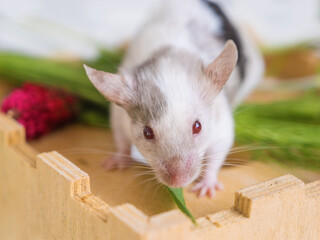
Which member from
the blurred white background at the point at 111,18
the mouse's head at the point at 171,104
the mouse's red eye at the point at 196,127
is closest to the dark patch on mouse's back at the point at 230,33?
the mouse's head at the point at 171,104

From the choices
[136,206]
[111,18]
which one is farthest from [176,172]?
[111,18]

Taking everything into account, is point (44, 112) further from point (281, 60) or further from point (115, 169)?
point (281, 60)

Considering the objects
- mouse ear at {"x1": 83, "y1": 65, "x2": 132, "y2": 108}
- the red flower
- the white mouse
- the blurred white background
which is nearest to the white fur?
the white mouse

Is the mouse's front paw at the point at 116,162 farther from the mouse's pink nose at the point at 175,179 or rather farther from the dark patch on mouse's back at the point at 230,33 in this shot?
the dark patch on mouse's back at the point at 230,33

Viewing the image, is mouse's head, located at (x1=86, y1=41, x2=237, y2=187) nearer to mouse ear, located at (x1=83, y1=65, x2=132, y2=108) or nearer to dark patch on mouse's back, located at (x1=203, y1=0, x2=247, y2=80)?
mouse ear, located at (x1=83, y1=65, x2=132, y2=108)

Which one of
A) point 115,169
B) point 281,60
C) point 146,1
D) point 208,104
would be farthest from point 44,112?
point 146,1
